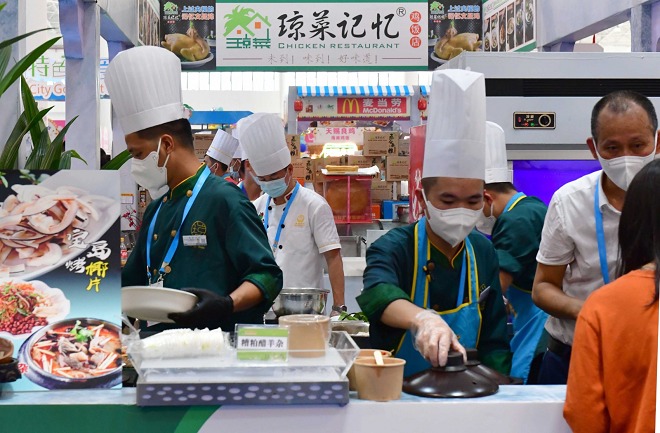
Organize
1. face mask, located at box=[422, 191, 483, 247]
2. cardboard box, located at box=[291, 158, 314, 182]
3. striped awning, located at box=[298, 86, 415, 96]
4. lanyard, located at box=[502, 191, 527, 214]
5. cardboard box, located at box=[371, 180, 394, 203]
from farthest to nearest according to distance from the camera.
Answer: striped awning, located at box=[298, 86, 415, 96] → cardboard box, located at box=[371, 180, 394, 203] → cardboard box, located at box=[291, 158, 314, 182] → lanyard, located at box=[502, 191, 527, 214] → face mask, located at box=[422, 191, 483, 247]

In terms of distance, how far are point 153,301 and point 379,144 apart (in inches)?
285

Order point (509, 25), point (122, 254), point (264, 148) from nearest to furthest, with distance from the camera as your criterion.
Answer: point (122, 254), point (264, 148), point (509, 25)

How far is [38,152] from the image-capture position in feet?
7.57

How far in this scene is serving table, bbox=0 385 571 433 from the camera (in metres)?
1.59

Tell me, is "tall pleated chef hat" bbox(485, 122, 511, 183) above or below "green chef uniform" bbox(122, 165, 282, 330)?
above

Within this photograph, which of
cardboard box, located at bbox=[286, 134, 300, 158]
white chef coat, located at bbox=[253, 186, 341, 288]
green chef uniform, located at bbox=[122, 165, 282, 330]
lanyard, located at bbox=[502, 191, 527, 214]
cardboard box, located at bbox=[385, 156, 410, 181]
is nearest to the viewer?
green chef uniform, located at bbox=[122, 165, 282, 330]

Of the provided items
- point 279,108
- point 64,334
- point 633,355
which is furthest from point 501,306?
point 279,108

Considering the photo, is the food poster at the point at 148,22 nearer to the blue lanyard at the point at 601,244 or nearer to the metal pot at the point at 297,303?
the metal pot at the point at 297,303

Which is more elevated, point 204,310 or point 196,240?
point 196,240

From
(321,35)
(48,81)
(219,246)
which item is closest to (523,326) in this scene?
(219,246)

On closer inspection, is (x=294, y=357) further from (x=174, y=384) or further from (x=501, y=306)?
(x=501, y=306)

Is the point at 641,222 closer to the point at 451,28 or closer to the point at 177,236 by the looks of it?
the point at 177,236

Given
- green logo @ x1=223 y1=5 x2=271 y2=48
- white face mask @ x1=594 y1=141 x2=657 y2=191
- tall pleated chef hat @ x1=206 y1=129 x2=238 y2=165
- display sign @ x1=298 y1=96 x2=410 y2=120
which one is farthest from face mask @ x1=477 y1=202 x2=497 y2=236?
display sign @ x1=298 y1=96 x2=410 y2=120

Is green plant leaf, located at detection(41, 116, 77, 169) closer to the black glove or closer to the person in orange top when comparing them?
the black glove
